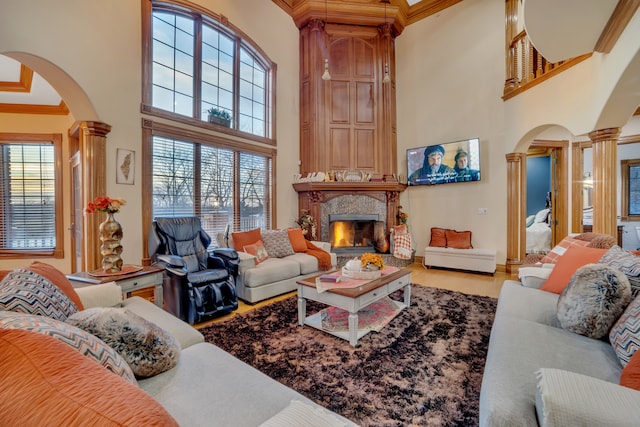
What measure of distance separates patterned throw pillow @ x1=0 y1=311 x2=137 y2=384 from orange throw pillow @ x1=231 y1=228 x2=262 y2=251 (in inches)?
117

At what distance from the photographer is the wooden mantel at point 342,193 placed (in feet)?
17.6

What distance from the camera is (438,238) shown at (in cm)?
554

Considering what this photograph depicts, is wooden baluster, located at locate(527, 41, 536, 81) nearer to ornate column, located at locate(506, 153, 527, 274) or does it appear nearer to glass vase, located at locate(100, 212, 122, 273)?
ornate column, located at locate(506, 153, 527, 274)

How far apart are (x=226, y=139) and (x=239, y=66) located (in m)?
1.36

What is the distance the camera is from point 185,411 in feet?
3.38

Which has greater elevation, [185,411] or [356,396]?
[185,411]

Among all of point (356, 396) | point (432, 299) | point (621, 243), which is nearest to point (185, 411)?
point (356, 396)

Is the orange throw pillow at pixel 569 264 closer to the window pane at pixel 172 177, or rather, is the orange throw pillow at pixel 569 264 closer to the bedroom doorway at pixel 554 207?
the bedroom doorway at pixel 554 207

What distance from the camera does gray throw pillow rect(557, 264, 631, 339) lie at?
1516 mm

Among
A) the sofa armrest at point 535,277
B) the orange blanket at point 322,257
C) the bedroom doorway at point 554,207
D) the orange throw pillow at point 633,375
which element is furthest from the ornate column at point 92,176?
the bedroom doorway at point 554,207

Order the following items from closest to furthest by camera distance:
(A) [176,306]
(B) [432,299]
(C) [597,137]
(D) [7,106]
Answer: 1. (A) [176,306]
2. (C) [597,137]
3. (B) [432,299]
4. (D) [7,106]

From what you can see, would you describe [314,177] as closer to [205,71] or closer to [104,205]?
[205,71]

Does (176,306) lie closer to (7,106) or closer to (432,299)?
(432,299)

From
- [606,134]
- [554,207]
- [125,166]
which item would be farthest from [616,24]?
[125,166]
